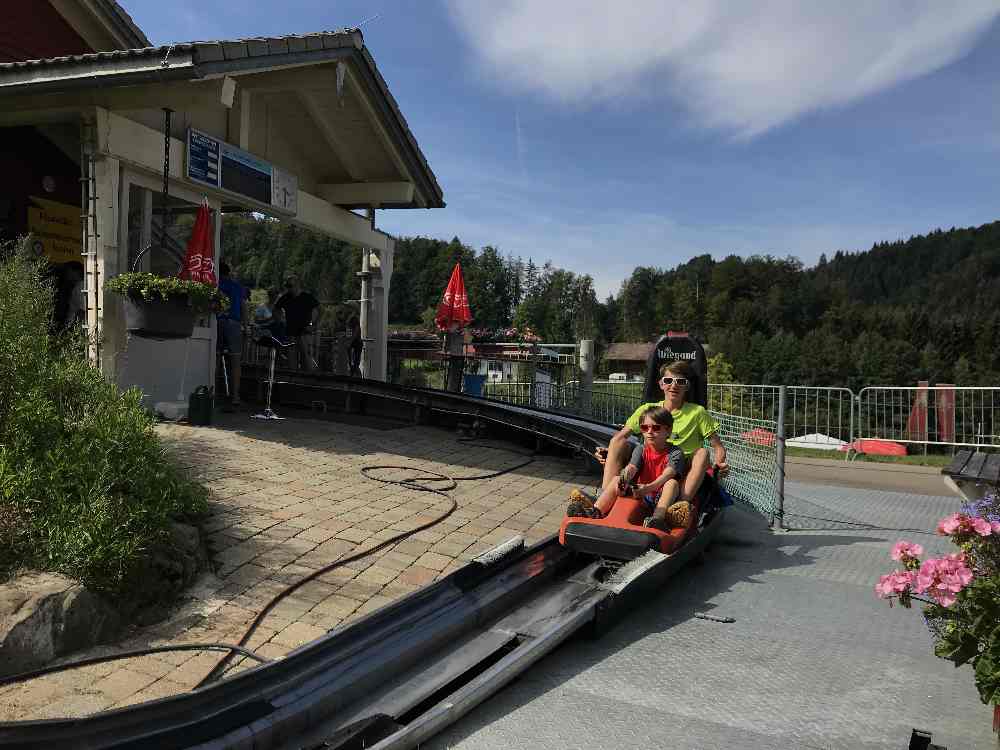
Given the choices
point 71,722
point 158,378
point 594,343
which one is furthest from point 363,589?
point 594,343

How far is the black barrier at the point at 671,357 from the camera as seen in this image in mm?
6602

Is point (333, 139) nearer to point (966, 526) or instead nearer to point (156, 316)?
point (156, 316)

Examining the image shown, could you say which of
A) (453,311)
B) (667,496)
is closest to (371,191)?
(453,311)

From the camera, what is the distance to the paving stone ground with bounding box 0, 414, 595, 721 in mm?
2988

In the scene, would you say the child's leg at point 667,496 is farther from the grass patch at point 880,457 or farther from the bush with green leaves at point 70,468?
the grass patch at point 880,457

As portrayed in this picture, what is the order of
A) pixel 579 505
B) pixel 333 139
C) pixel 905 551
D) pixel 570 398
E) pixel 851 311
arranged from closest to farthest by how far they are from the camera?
pixel 905 551, pixel 579 505, pixel 333 139, pixel 570 398, pixel 851 311

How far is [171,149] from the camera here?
777 centimetres

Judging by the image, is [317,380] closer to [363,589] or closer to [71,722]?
[363,589]

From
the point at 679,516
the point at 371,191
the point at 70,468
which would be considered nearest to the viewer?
the point at 70,468

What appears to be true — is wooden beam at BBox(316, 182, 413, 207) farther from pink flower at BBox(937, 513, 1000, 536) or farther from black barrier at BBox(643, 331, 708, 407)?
pink flower at BBox(937, 513, 1000, 536)

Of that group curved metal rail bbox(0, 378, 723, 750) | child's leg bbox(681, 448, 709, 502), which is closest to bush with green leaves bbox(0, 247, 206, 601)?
curved metal rail bbox(0, 378, 723, 750)

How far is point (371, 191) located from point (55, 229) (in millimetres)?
4214

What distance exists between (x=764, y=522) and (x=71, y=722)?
580 centimetres

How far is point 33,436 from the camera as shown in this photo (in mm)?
4125
